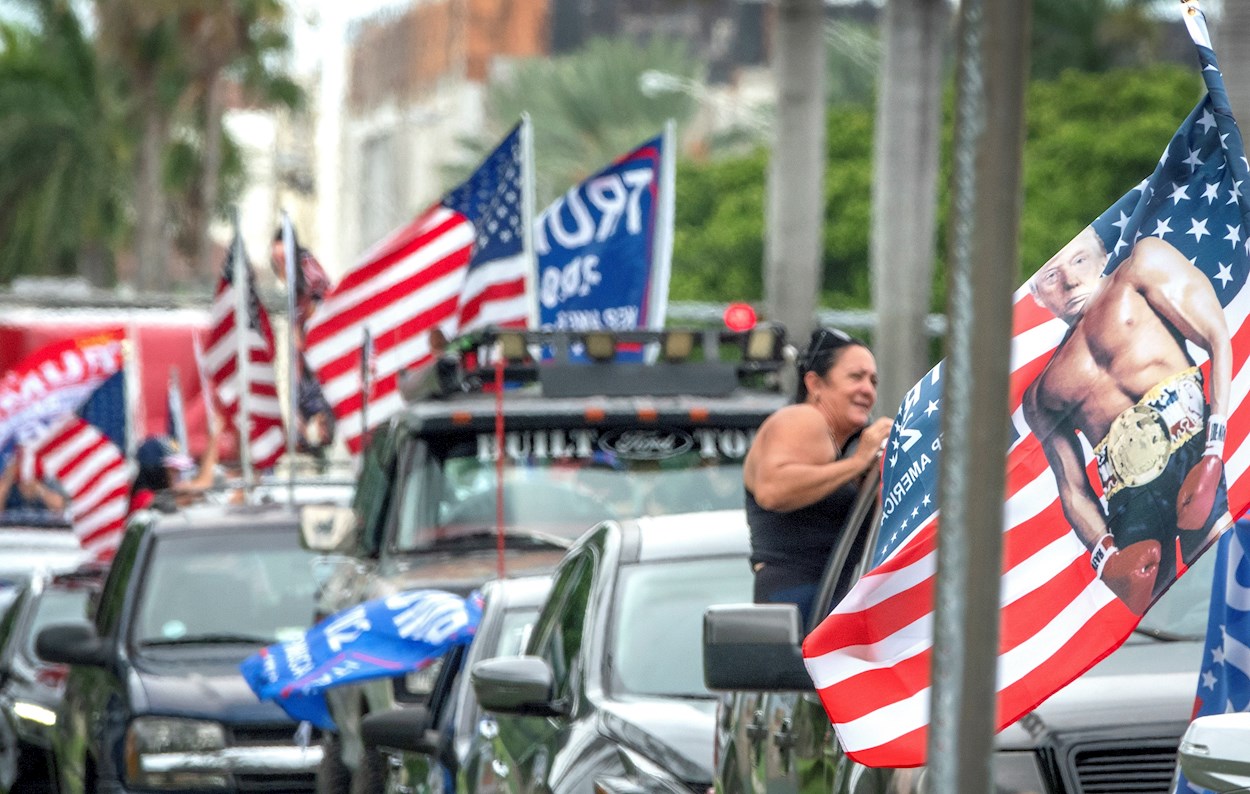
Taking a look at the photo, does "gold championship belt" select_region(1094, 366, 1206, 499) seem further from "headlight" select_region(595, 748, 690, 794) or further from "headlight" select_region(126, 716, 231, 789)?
"headlight" select_region(126, 716, 231, 789)

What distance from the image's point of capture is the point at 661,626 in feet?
23.6

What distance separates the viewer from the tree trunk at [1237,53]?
12664 mm

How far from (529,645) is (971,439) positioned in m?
5.06

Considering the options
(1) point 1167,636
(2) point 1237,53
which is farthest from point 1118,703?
(2) point 1237,53

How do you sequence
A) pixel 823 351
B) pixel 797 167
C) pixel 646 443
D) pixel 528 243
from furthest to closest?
pixel 797 167
pixel 528 243
pixel 646 443
pixel 823 351

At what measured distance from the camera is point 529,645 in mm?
7789

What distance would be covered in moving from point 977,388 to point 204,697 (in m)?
8.66

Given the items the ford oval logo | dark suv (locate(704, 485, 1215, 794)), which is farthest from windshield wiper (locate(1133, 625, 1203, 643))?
the ford oval logo

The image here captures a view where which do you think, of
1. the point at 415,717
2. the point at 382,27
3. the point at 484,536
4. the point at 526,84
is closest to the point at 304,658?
the point at 415,717

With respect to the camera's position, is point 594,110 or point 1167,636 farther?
point 594,110

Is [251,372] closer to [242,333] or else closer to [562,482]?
[242,333]

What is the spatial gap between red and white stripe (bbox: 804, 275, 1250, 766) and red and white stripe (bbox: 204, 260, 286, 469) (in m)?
12.6

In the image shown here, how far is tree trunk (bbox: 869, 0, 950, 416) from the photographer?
62.3 feet

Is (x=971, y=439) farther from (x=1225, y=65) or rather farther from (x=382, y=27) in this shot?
(x=382, y=27)
